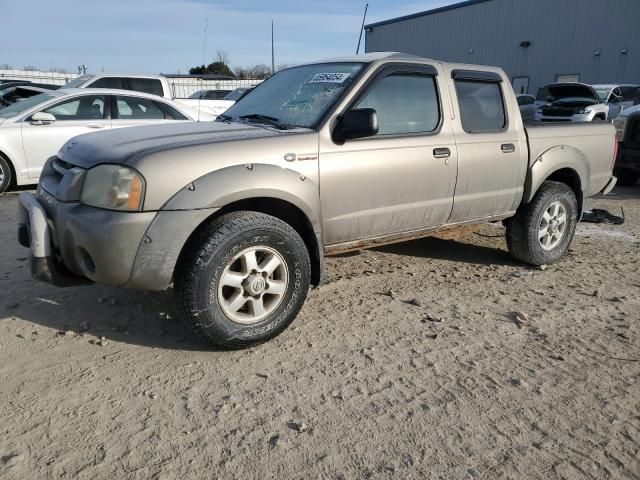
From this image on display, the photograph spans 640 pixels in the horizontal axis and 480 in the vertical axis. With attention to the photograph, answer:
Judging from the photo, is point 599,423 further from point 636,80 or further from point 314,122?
point 636,80

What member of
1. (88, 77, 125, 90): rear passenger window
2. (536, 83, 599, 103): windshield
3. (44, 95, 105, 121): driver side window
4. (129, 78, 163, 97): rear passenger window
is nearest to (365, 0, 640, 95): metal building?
(536, 83, 599, 103): windshield

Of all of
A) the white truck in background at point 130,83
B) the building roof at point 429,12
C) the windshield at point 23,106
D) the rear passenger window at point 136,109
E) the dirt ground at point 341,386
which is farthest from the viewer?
the building roof at point 429,12

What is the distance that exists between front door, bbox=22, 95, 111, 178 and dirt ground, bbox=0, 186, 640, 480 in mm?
3971

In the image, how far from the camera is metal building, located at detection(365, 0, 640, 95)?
82.0ft

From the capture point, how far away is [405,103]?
12.9 feet

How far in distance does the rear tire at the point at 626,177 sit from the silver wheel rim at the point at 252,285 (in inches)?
340

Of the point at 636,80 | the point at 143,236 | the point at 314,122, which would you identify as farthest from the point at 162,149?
the point at 636,80

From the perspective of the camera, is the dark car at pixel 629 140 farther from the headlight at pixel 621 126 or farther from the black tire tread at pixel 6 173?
the black tire tread at pixel 6 173

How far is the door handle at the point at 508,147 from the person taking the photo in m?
4.41

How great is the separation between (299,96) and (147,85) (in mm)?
8184

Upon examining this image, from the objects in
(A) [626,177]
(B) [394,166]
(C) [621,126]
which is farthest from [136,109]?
(A) [626,177]

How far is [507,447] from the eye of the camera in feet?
7.81

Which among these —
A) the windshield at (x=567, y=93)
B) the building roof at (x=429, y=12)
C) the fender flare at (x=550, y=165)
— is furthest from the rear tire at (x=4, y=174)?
the building roof at (x=429, y=12)

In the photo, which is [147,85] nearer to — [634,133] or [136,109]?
[136,109]
